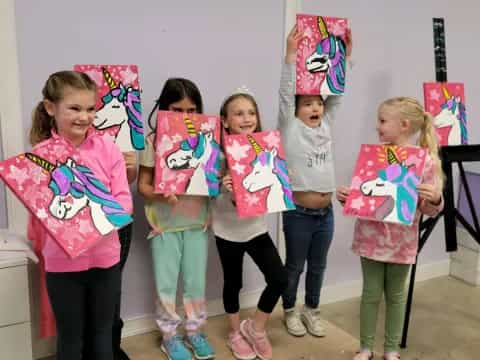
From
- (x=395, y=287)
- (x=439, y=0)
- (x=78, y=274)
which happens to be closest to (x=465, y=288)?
(x=395, y=287)

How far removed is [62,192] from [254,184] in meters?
0.75

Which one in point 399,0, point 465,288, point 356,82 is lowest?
point 465,288

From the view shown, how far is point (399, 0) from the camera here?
278 centimetres

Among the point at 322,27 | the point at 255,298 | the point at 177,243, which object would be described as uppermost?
the point at 322,27

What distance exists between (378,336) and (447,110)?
1.12m

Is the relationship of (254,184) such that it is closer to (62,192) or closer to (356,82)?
(62,192)

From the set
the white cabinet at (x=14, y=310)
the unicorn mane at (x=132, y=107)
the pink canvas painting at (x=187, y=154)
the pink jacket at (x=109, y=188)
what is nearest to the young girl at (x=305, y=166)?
the pink canvas painting at (x=187, y=154)

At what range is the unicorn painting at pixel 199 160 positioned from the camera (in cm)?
196

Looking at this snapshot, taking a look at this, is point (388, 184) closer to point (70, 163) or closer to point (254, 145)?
point (254, 145)

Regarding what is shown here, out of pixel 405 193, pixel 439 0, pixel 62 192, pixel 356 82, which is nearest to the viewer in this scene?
pixel 62 192

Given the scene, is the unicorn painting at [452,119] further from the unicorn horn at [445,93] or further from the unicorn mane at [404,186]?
the unicorn mane at [404,186]

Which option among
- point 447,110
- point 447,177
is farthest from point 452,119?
point 447,177

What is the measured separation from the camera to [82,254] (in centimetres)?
151

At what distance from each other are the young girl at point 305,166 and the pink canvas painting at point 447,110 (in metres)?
0.49
